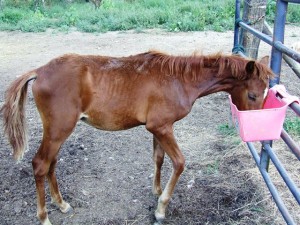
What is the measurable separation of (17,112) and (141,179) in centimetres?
145

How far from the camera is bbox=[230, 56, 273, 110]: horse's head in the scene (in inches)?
103

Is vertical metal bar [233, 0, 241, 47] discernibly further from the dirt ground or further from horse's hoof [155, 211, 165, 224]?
horse's hoof [155, 211, 165, 224]

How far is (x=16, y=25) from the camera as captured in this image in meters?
11.8

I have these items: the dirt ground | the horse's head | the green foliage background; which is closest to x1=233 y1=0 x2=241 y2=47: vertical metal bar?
the dirt ground

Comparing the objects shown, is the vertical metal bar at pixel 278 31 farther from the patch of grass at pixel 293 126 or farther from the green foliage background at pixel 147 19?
the green foliage background at pixel 147 19

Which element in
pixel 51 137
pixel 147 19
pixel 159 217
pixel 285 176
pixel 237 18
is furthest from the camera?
pixel 147 19

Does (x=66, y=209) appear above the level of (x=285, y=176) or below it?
below

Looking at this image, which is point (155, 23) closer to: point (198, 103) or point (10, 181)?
point (198, 103)

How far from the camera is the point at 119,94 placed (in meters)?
2.88

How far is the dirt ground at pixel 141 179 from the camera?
3082 millimetres

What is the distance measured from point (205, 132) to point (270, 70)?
6.98 feet

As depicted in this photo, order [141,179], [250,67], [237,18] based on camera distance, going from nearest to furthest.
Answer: [250,67] < [141,179] < [237,18]

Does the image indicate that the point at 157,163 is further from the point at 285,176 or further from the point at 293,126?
the point at 293,126

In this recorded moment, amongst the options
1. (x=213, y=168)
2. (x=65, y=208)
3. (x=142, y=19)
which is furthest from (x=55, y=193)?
(x=142, y=19)
